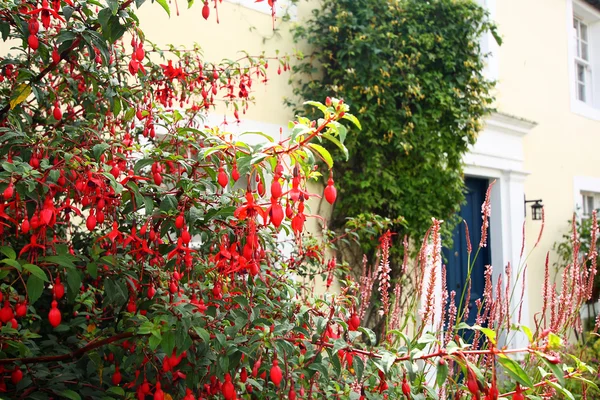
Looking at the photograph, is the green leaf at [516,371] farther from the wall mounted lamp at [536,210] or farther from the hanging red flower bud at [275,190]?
the wall mounted lamp at [536,210]

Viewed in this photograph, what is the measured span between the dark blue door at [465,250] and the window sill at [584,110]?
2.26m

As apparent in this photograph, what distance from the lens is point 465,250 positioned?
5965mm

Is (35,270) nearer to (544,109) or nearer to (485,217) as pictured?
(485,217)

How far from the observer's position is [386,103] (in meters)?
4.49

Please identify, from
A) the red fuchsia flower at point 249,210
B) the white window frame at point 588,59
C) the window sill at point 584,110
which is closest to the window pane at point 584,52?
the white window frame at point 588,59

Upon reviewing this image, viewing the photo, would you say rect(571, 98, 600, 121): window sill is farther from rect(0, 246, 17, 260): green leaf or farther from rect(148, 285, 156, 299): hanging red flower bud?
rect(0, 246, 17, 260): green leaf

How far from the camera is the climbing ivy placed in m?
4.43

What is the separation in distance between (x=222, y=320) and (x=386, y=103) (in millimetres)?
3291

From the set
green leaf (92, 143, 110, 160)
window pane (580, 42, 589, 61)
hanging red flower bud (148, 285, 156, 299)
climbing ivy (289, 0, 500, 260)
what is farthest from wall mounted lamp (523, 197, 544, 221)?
green leaf (92, 143, 110, 160)

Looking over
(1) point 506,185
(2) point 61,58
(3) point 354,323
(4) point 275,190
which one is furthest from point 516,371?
(1) point 506,185

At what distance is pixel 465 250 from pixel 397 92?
2251 mm

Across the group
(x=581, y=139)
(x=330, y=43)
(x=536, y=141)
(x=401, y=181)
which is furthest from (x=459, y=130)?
(x=581, y=139)

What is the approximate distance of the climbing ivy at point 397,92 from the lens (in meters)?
4.43

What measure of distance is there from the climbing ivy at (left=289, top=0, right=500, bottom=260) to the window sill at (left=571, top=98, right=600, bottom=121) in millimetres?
3373
